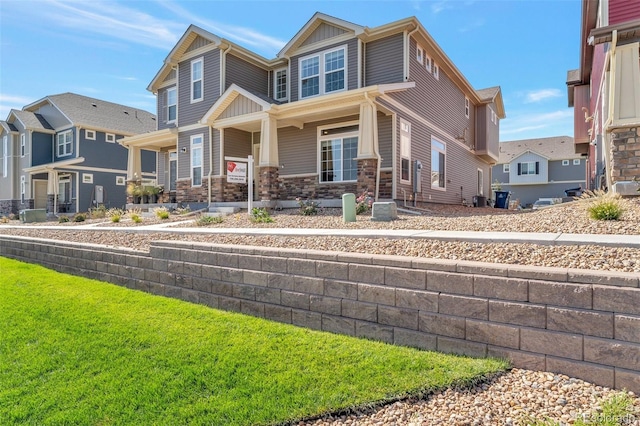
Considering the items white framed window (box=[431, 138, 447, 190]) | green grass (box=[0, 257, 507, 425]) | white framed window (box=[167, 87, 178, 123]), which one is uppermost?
white framed window (box=[167, 87, 178, 123])

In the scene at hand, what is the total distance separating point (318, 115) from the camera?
1228 cm

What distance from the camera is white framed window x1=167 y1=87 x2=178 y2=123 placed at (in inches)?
686

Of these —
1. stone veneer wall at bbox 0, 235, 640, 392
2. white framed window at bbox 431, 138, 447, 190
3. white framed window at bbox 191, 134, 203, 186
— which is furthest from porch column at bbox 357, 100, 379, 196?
white framed window at bbox 191, 134, 203, 186

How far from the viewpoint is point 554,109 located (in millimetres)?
21781

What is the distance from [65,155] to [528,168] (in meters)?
38.5

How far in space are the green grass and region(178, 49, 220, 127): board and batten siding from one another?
1228cm

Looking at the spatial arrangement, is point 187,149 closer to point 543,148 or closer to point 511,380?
point 511,380

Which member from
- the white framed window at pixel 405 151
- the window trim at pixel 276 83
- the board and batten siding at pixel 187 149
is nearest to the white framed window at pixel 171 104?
the board and batten siding at pixel 187 149

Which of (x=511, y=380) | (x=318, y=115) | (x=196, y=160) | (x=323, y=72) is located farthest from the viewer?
(x=196, y=160)

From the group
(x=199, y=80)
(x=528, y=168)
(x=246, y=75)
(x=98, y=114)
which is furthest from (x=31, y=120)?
(x=528, y=168)

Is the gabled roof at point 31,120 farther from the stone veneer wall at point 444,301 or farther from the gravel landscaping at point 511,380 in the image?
the gravel landscaping at point 511,380

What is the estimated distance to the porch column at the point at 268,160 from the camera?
12188 mm

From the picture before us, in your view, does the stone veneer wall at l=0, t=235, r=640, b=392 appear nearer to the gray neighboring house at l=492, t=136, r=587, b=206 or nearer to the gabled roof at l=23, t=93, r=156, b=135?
the gabled roof at l=23, t=93, r=156, b=135

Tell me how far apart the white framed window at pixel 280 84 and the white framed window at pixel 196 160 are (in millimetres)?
3666
